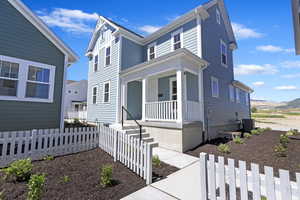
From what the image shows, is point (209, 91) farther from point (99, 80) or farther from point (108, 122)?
point (99, 80)

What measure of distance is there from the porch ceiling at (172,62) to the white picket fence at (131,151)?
4163mm

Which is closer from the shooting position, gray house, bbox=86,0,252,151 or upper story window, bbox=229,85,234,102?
gray house, bbox=86,0,252,151

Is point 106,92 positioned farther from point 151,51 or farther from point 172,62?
point 172,62

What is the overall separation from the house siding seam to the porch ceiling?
452cm

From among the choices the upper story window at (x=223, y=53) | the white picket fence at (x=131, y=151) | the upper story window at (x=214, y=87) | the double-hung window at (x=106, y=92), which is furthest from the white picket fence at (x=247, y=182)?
the upper story window at (x=223, y=53)

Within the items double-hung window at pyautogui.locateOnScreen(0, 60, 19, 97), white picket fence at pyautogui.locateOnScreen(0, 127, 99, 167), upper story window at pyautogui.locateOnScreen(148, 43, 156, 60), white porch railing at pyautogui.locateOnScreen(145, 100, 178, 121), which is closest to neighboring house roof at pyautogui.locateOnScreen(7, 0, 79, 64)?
double-hung window at pyautogui.locateOnScreen(0, 60, 19, 97)

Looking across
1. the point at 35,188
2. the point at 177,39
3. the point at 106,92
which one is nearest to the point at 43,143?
the point at 35,188

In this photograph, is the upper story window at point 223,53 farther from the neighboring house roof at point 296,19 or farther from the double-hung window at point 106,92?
the double-hung window at point 106,92

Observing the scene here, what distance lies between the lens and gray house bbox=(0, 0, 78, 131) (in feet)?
20.6

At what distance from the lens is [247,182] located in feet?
7.22

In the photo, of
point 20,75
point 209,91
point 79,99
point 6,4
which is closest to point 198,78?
point 209,91

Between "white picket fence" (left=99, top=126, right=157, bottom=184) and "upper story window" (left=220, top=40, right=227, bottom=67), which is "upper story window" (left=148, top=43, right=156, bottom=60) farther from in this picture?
"white picket fence" (left=99, top=126, right=157, bottom=184)

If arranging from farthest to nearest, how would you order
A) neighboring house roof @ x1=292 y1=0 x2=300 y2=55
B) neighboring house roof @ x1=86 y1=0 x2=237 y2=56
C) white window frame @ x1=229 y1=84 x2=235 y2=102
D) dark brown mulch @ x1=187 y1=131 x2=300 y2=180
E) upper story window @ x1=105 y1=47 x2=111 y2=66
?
white window frame @ x1=229 y1=84 x2=235 y2=102, upper story window @ x1=105 y1=47 x2=111 y2=66, neighboring house roof @ x1=86 y1=0 x2=237 y2=56, neighboring house roof @ x1=292 y1=0 x2=300 y2=55, dark brown mulch @ x1=187 y1=131 x2=300 y2=180

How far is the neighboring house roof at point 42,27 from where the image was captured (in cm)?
657
